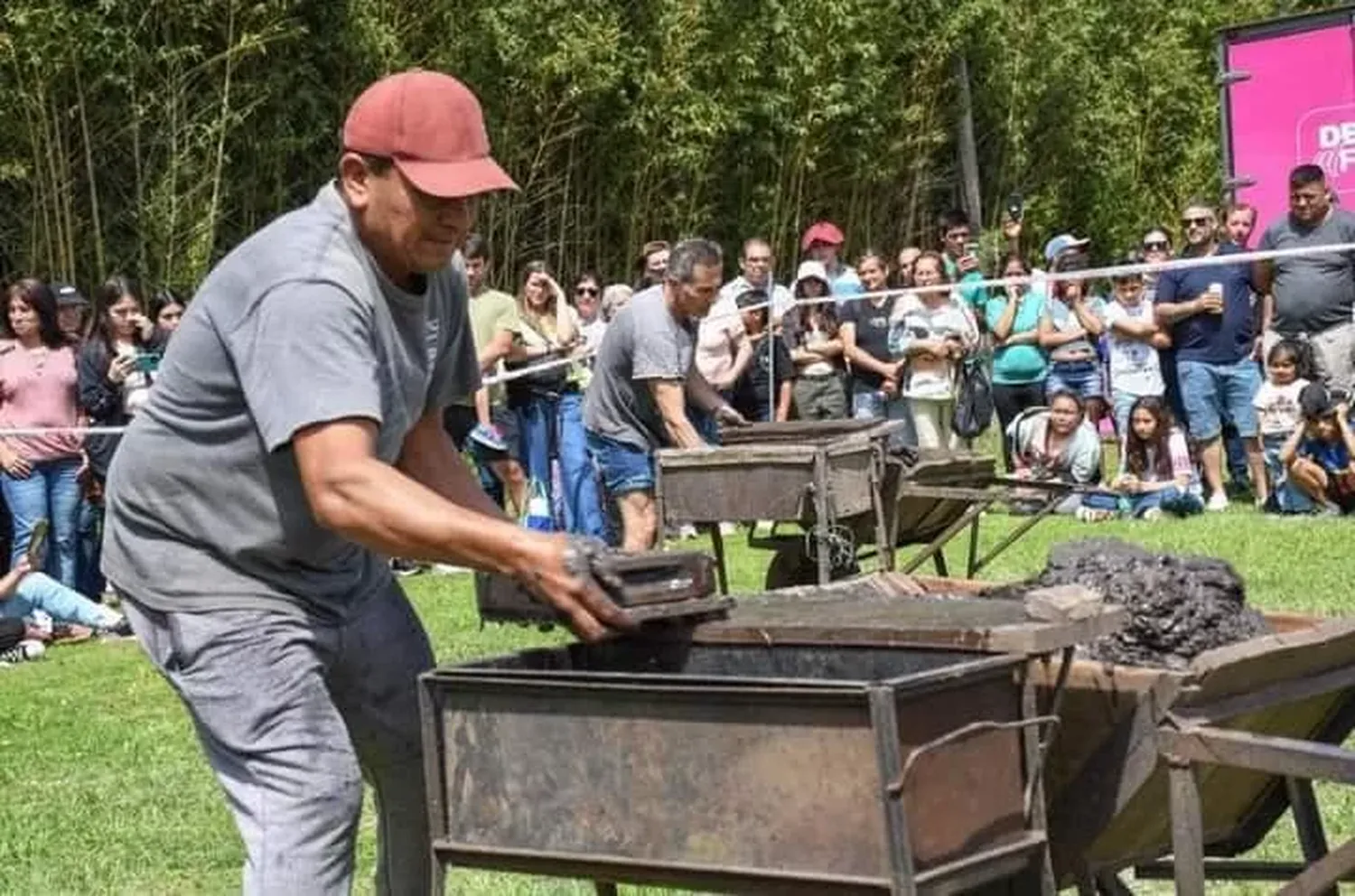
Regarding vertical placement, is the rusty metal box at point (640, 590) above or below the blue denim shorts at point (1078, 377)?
above

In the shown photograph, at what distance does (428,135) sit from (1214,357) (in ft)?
38.2

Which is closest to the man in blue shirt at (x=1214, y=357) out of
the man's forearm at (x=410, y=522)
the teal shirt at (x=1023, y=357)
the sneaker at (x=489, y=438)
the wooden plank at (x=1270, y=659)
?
the teal shirt at (x=1023, y=357)

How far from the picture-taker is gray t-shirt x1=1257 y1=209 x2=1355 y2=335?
14.5 m

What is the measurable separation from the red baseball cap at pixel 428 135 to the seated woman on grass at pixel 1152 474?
434 inches

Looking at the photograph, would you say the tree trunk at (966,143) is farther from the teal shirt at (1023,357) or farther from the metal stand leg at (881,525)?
the metal stand leg at (881,525)

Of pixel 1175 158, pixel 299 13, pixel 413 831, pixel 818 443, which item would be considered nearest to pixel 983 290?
pixel 299 13

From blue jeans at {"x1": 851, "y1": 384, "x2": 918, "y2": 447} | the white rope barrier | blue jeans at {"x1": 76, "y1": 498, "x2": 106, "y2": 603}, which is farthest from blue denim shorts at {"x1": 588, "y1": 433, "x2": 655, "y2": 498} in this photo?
blue jeans at {"x1": 851, "y1": 384, "x2": 918, "y2": 447}

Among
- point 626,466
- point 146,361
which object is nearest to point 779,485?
point 626,466

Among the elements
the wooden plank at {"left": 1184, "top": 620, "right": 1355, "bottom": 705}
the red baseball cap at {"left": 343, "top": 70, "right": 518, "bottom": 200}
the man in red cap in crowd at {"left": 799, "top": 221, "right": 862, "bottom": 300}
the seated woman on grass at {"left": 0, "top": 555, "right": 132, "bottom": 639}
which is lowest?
the seated woman on grass at {"left": 0, "top": 555, "right": 132, "bottom": 639}

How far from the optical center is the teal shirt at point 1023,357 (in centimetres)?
1590

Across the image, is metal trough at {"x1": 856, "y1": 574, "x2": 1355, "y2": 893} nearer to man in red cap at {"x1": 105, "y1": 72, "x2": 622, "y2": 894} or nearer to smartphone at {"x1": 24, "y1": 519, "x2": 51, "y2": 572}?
man in red cap at {"x1": 105, "y1": 72, "x2": 622, "y2": 894}

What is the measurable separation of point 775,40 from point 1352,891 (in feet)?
57.3

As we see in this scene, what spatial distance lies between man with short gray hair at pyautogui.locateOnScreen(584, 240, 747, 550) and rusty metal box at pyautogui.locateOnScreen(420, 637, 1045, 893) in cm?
589

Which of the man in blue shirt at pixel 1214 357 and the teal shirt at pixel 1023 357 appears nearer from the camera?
the man in blue shirt at pixel 1214 357
